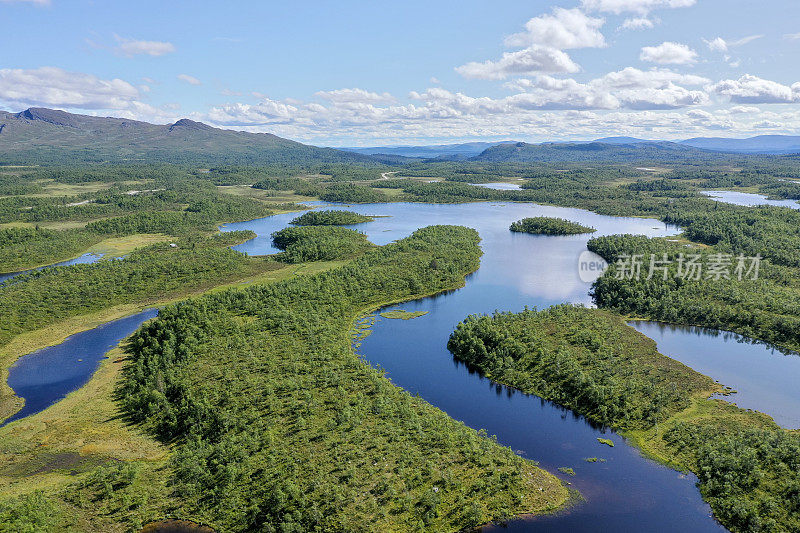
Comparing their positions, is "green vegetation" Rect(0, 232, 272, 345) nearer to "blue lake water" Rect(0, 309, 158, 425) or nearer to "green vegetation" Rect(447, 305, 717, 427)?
"blue lake water" Rect(0, 309, 158, 425)

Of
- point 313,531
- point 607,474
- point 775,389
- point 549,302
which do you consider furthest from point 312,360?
point 775,389

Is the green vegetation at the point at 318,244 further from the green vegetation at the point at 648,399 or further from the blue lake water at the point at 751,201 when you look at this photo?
the blue lake water at the point at 751,201

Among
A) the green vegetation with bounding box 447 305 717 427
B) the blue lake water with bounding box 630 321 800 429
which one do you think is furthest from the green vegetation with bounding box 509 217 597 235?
the green vegetation with bounding box 447 305 717 427

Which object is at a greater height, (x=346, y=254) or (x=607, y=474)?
(x=346, y=254)

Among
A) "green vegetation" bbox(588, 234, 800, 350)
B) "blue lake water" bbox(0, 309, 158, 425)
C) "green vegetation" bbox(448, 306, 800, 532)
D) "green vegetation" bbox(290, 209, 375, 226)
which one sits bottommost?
"blue lake water" bbox(0, 309, 158, 425)

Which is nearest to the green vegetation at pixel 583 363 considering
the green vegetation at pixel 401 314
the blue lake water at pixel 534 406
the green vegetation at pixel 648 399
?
the green vegetation at pixel 648 399

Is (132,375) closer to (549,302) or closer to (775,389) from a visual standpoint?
(549,302)
